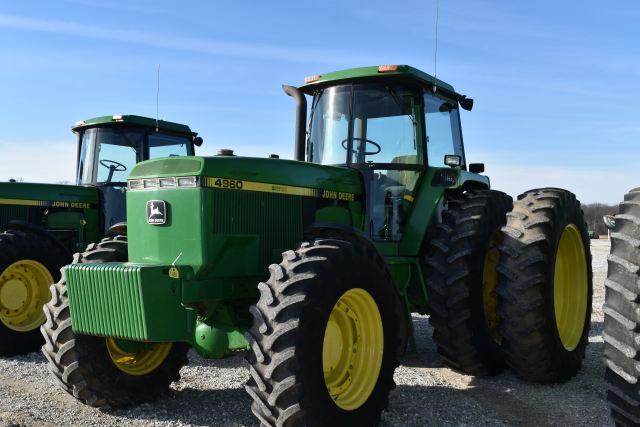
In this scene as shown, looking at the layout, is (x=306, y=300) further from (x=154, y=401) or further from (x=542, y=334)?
(x=542, y=334)

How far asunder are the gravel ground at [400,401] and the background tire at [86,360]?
0.51 feet

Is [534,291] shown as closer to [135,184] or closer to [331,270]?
[331,270]

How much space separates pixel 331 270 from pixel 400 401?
1.60 meters

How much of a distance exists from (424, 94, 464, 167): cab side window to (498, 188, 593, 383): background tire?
957mm

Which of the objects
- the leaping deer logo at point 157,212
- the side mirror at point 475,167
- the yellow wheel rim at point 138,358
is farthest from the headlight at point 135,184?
the side mirror at point 475,167

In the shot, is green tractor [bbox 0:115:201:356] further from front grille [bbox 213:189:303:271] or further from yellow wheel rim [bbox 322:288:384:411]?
yellow wheel rim [bbox 322:288:384:411]

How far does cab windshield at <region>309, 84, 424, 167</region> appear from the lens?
20.4ft

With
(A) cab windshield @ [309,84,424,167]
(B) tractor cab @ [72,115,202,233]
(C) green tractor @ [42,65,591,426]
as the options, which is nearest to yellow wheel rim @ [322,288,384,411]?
(C) green tractor @ [42,65,591,426]

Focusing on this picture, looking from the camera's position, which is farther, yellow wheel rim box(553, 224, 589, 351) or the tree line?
the tree line

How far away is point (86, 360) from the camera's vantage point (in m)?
4.91

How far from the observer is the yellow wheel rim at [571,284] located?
653 cm

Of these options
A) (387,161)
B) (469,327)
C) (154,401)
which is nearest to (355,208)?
(387,161)

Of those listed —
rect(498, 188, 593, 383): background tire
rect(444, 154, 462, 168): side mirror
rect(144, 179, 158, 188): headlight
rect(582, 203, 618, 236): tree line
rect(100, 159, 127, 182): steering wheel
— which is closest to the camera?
rect(144, 179, 158, 188): headlight

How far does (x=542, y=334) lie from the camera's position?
5.71m
